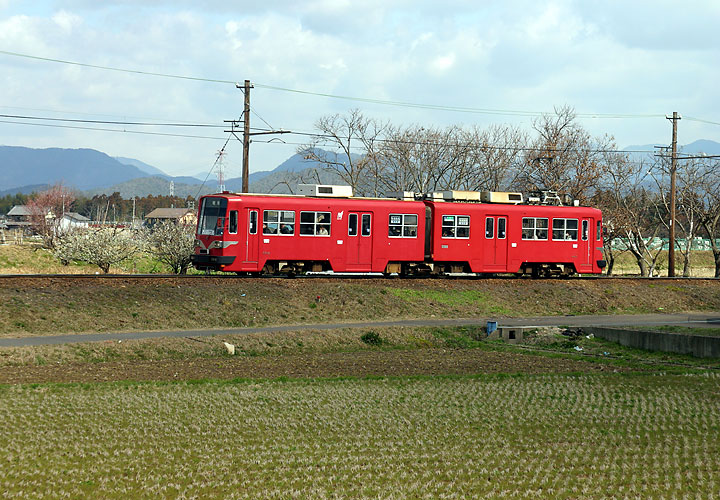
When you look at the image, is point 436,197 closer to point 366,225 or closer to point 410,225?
point 410,225

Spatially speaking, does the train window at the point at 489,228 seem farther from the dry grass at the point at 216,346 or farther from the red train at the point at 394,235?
the dry grass at the point at 216,346


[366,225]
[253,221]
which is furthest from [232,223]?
[366,225]

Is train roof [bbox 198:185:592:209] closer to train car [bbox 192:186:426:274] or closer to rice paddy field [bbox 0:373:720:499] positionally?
train car [bbox 192:186:426:274]

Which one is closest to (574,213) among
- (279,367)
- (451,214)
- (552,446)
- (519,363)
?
(451,214)

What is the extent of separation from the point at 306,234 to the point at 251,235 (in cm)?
227

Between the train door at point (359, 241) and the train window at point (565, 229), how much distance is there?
9339 mm

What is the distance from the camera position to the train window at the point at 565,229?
1419 inches

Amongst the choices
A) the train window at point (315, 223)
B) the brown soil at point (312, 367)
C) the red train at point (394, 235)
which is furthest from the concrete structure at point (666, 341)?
the train window at point (315, 223)

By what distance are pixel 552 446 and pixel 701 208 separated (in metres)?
52.2

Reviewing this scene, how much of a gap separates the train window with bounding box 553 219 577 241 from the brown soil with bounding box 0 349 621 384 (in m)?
14.4

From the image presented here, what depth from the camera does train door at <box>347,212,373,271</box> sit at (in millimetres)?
32094

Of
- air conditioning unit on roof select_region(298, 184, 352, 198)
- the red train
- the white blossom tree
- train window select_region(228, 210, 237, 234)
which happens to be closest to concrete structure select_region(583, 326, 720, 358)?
the red train

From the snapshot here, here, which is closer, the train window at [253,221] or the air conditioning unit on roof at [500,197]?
the train window at [253,221]

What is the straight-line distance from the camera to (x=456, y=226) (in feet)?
111
